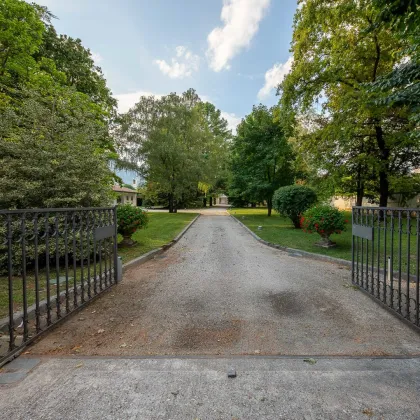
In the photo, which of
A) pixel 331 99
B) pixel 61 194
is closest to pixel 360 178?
pixel 331 99

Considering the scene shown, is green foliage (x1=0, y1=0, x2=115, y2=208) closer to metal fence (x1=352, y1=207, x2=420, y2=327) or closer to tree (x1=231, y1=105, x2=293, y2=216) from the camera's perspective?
metal fence (x1=352, y1=207, x2=420, y2=327)

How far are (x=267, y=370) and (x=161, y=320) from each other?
1497 millimetres

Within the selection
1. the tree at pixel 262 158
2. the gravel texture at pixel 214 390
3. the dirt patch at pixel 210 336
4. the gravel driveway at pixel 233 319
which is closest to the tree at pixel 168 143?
the tree at pixel 262 158

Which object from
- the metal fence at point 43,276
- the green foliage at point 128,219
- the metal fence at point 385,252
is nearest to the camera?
the metal fence at point 43,276

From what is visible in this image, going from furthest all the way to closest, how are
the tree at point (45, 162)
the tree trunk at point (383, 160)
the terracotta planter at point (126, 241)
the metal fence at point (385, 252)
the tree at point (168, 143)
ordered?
the tree at point (168, 143) → the tree trunk at point (383, 160) → the terracotta planter at point (126, 241) → the tree at point (45, 162) → the metal fence at point (385, 252)

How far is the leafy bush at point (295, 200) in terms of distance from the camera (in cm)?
1254

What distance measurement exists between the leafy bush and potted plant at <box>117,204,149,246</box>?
24.6 feet

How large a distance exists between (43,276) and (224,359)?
4.37 m

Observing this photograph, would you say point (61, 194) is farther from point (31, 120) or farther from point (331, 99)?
point (331, 99)

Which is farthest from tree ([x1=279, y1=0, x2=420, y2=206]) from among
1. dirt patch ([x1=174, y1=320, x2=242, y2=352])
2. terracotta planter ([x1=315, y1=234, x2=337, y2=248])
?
dirt patch ([x1=174, y1=320, x2=242, y2=352])

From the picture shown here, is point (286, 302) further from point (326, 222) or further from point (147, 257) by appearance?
point (326, 222)

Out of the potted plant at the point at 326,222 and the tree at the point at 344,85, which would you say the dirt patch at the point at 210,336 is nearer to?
the potted plant at the point at 326,222

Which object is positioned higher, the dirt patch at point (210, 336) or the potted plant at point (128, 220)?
the potted plant at point (128, 220)

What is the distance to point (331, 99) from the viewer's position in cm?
1443
